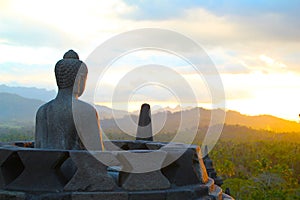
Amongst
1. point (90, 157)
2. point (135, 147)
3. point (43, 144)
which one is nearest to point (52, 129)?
point (43, 144)

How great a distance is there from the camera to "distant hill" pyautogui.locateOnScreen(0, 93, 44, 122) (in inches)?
6663

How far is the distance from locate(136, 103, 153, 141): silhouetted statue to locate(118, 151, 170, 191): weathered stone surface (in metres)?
4.10

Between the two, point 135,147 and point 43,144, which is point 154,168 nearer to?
point 43,144

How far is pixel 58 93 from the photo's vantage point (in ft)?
16.9

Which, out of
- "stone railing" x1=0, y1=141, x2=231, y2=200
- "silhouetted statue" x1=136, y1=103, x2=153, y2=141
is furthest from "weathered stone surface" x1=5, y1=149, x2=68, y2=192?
"silhouetted statue" x1=136, y1=103, x2=153, y2=141

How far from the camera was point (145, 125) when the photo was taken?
8.60 metres

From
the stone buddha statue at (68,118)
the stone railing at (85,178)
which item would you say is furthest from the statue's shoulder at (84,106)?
the stone railing at (85,178)

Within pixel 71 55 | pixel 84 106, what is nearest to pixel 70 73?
pixel 71 55

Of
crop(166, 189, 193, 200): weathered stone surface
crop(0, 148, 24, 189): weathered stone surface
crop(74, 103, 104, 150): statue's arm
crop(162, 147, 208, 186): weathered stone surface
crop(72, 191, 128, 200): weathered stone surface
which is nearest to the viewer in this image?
crop(72, 191, 128, 200): weathered stone surface

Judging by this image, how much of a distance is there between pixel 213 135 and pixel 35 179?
9.29 feet

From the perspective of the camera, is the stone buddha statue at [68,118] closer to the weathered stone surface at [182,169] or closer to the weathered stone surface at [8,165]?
the weathered stone surface at [8,165]

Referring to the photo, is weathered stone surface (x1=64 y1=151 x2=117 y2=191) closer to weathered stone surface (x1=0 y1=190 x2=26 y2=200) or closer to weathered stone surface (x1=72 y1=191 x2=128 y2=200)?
weathered stone surface (x1=72 y1=191 x2=128 y2=200)

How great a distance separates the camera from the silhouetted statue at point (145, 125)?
845 cm

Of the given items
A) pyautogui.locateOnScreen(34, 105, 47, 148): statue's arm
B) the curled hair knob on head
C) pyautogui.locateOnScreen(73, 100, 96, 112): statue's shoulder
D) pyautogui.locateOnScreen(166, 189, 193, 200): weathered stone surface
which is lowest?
pyautogui.locateOnScreen(166, 189, 193, 200): weathered stone surface
